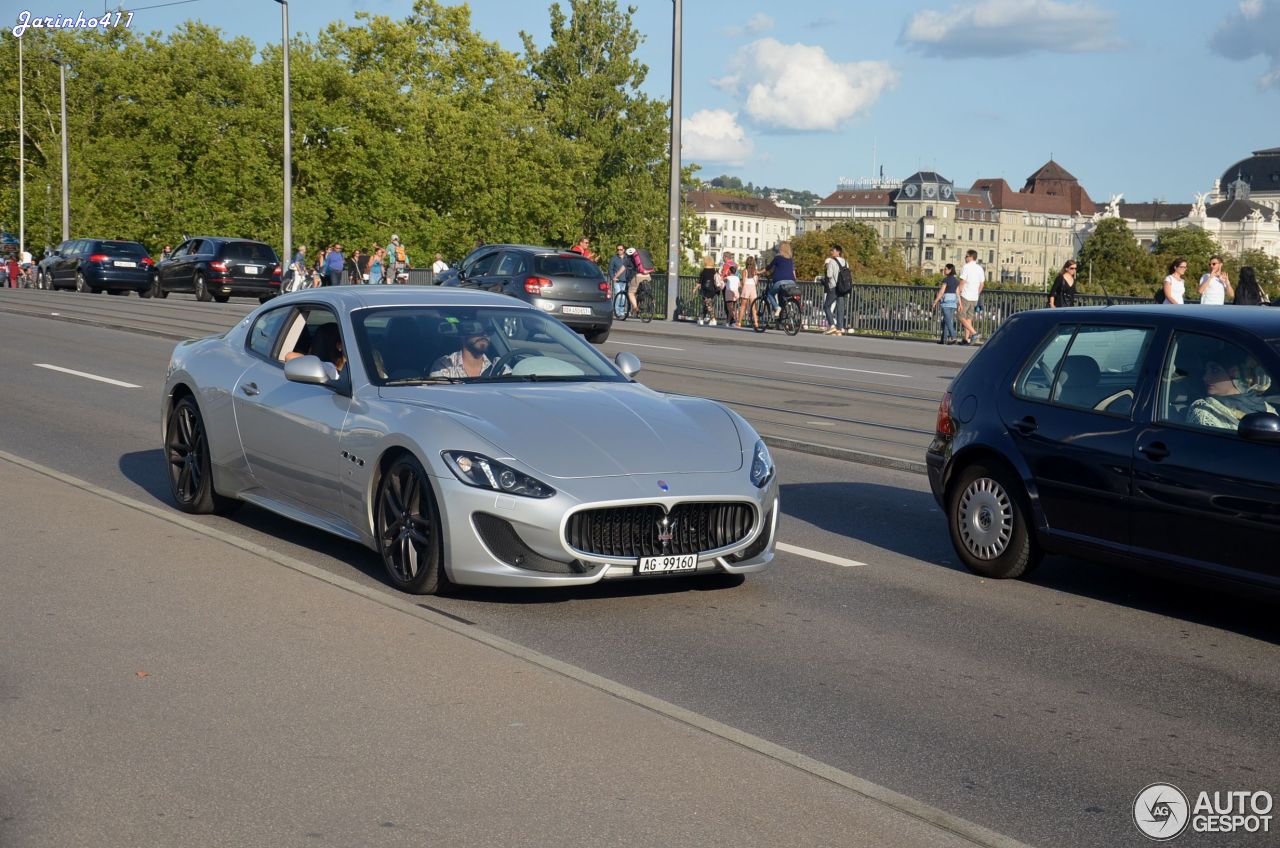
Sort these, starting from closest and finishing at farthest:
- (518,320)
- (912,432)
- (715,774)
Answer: (715,774) < (518,320) < (912,432)

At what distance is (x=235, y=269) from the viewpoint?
4369cm

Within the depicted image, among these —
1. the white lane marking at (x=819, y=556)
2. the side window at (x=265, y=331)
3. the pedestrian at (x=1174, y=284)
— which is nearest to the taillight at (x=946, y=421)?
the white lane marking at (x=819, y=556)

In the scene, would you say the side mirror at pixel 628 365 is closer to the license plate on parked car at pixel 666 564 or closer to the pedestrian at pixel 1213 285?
the license plate on parked car at pixel 666 564

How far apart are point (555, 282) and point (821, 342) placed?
18.0 feet

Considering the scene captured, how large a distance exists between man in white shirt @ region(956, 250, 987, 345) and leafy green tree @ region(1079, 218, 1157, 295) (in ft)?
361

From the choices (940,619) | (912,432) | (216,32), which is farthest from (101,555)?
(216,32)

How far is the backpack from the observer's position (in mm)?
32938

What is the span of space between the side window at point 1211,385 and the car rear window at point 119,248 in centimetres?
4428

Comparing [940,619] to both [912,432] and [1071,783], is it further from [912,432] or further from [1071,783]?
[912,432]

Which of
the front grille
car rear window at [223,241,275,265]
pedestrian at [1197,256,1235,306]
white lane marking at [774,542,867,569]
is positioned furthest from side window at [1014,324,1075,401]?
car rear window at [223,241,275,265]

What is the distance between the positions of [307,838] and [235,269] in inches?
1622

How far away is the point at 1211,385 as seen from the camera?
22.9ft

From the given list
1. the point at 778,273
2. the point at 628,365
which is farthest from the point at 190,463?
the point at 778,273

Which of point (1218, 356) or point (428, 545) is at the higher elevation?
point (1218, 356)
